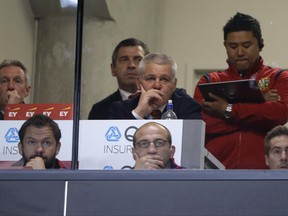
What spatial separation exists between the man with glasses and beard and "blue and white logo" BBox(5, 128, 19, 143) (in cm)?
4

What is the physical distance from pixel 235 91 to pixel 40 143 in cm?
125

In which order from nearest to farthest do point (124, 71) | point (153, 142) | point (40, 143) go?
point (153, 142) < point (40, 143) < point (124, 71)

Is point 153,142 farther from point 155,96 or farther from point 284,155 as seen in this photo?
point 284,155

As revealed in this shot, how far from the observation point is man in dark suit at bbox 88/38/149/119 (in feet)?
30.3

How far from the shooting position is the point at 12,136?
8750 mm

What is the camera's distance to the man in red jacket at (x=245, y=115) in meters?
8.79

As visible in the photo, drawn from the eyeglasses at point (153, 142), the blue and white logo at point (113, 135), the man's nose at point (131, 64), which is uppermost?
the man's nose at point (131, 64)

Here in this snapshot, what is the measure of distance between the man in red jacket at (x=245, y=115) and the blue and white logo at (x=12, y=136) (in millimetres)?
1187

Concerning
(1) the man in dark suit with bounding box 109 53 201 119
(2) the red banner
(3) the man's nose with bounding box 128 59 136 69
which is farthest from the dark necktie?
(3) the man's nose with bounding box 128 59 136 69

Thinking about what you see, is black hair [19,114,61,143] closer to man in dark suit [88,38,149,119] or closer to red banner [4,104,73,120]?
red banner [4,104,73,120]

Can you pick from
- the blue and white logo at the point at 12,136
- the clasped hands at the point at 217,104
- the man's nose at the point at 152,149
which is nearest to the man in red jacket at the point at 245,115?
the clasped hands at the point at 217,104

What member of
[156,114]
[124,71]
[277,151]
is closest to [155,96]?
[156,114]

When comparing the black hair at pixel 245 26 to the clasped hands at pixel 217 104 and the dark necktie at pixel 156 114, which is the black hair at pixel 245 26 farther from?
the dark necktie at pixel 156 114

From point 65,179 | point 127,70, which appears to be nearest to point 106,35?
point 127,70
